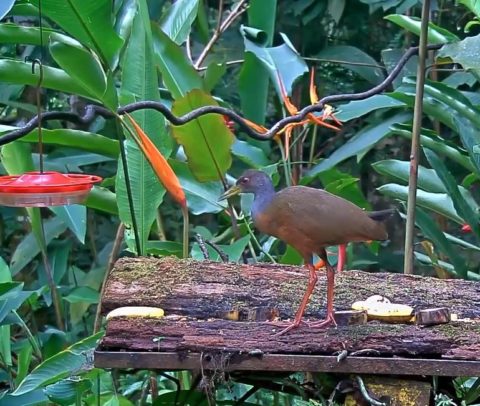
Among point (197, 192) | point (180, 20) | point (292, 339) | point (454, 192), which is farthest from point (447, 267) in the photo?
point (292, 339)

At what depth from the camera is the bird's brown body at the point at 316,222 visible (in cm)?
174

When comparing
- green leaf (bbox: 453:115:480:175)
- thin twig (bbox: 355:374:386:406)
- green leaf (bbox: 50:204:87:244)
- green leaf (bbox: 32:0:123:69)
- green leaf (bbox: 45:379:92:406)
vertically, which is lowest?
green leaf (bbox: 45:379:92:406)

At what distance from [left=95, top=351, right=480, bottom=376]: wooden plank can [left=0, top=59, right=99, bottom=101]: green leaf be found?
1.37m

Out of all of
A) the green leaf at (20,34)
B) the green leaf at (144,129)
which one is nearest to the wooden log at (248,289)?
the green leaf at (144,129)

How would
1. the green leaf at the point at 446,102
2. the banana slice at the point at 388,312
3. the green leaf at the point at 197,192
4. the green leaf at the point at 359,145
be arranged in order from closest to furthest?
the banana slice at the point at 388,312
the green leaf at the point at 446,102
the green leaf at the point at 197,192
the green leaf at the point at 359,145

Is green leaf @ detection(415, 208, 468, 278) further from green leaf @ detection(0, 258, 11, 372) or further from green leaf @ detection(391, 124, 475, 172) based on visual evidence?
green leaf @ detection(0, 258, 11, 372)

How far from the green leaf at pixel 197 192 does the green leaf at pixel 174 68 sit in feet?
0.83

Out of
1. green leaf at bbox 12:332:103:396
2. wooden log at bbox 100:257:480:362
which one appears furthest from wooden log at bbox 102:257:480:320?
green leaf at bbox 12:332:103:396

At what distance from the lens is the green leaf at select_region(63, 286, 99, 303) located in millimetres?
3171

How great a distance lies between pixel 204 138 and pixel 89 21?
1.69 feet

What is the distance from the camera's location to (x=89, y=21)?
2.27 meters

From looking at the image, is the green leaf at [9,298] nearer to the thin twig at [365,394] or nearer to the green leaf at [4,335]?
the green leaf at [4,335]

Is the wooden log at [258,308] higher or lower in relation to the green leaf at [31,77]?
lower

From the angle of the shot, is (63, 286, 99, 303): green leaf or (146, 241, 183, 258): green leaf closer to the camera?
(146, 241, 183, 258): green leaf
